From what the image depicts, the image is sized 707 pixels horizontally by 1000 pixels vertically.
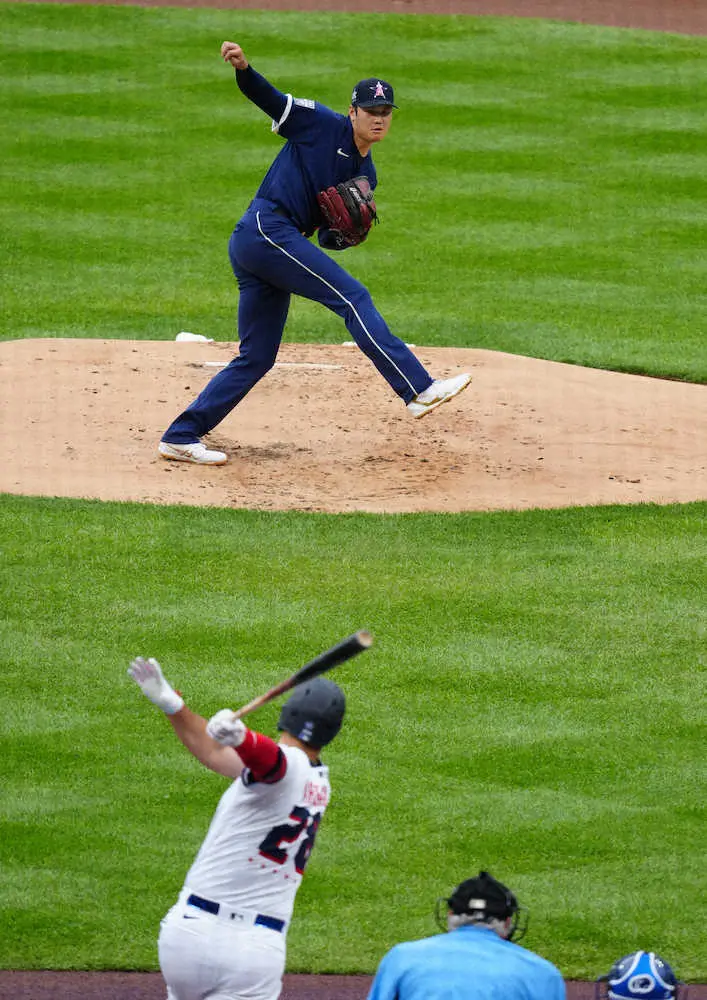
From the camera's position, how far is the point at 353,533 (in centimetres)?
1017

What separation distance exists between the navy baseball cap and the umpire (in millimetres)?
6203

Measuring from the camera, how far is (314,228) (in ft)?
33.9

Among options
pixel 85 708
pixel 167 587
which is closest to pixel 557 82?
pixel 167 587

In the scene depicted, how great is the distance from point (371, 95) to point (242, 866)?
5.96 metres

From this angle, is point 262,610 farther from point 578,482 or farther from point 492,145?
point 492,145

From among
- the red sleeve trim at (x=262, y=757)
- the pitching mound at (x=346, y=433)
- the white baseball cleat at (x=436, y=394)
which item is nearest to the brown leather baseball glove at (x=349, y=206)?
the white baseball cleat at (x=436, y=394)

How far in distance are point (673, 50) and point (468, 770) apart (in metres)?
16.7

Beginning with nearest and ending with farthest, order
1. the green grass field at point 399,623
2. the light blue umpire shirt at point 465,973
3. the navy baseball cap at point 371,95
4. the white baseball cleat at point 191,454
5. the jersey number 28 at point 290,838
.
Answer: the light blue umpire shirt at point 465,973 → the jersey number 28 at point 290,838 → the green grass field at point 399,623 → the navy baseball cap at point 371,95 → the white baseball cleat at point 191,454

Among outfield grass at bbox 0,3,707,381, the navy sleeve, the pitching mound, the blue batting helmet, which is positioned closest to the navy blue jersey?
the navy sleeve

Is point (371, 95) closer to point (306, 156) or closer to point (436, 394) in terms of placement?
point (306, 156)

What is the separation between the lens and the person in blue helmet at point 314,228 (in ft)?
32.4

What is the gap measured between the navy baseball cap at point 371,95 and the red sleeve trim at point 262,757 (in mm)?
5798

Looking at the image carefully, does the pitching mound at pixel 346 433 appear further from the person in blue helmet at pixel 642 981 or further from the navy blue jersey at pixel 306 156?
the person in blue helmet at pixel 642 981

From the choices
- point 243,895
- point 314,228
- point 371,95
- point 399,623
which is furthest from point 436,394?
point 243,895
